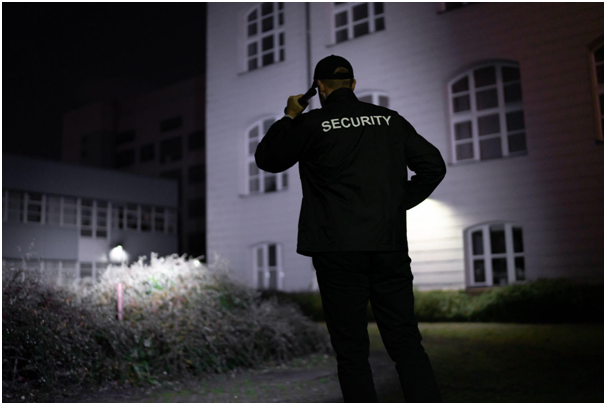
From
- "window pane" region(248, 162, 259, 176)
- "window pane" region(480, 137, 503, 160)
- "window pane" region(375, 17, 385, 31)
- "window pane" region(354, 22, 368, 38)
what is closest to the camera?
"window pane" region(480, 137, 503, 160)

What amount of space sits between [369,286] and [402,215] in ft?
1.10

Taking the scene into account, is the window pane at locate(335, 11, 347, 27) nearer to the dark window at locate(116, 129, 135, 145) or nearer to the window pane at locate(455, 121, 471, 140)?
the window pane at locate(455, 121, 471, 140)

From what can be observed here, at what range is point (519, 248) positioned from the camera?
1114cm

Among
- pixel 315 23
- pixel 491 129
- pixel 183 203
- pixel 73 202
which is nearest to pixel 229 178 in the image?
pixel 315 23

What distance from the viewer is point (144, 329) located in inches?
206

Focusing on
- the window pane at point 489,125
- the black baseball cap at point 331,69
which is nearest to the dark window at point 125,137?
the window pane at point 489,125

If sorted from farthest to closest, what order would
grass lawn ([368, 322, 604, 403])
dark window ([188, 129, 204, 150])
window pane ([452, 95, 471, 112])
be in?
dark window ([188, 129, 204, 150]) → window pane ([452, 95, 471, 112]) → grass lawn ([368, 322, 604, 403])

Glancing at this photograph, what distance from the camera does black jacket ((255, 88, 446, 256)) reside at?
2246mm

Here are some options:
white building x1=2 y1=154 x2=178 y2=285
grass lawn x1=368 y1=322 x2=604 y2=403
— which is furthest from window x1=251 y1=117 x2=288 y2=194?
white building x1=2 y1=154 x2=178 y2=285

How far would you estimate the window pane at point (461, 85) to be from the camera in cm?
1241

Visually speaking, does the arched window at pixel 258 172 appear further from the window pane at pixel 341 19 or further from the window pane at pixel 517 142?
the window pane at pixel 517 142

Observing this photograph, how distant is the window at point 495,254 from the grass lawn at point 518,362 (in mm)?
2606

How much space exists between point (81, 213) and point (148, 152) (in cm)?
1201

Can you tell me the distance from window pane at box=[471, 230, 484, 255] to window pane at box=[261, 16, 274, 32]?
8084 millimetres
